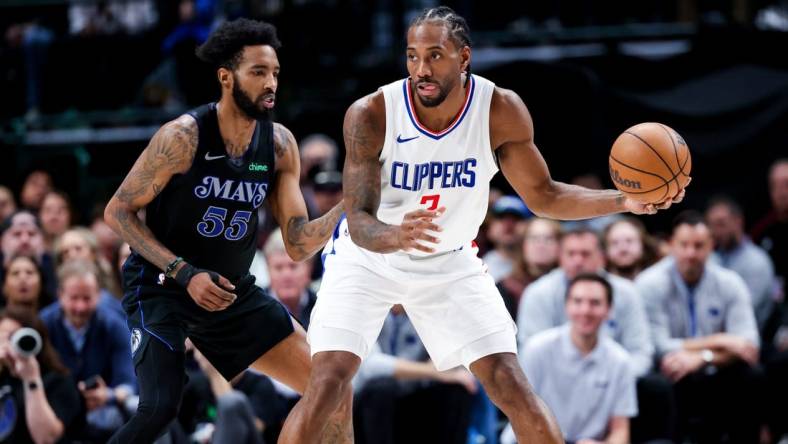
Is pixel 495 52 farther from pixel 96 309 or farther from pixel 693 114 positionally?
pixel 96 309

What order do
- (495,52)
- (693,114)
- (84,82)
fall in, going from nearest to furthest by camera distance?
(693,114), (495,52), (84,82)

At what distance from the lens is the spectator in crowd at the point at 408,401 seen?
8133 mm

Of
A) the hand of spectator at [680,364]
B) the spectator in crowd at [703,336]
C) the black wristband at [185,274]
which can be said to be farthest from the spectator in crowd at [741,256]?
the black wristband at [185,274]

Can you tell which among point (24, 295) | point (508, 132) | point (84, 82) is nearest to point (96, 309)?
point (24, 295)

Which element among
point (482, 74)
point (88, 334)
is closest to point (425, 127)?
point (88, 334)

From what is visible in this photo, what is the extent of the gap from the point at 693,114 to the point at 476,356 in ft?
20.4

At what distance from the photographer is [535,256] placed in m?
9.24

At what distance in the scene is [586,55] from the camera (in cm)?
1169

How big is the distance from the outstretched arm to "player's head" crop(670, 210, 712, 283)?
351 cm

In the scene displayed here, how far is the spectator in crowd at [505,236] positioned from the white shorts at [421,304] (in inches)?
149

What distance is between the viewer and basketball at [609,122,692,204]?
5.37 m

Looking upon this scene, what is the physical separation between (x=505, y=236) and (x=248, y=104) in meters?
4.03

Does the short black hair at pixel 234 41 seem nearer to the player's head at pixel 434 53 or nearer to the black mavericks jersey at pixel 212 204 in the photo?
the black mavericks jersey at pixel 212 204

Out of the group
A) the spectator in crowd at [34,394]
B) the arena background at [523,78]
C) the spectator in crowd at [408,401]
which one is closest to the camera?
the spectator in crowd at [34,394]
